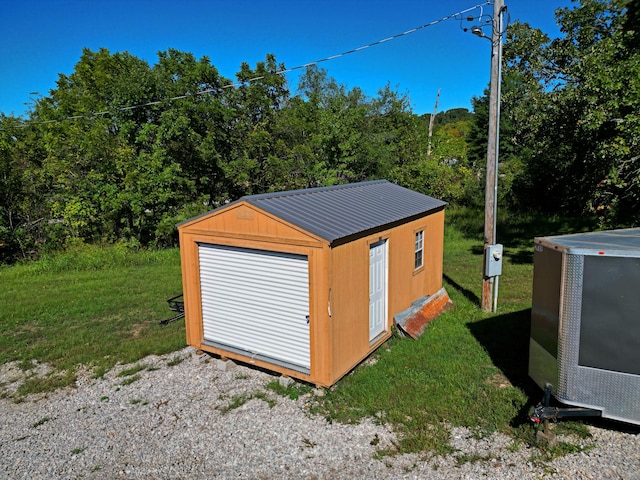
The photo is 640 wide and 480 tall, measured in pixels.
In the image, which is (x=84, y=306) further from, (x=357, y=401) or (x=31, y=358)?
(x=357, y=401)

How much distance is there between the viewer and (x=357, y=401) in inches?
242

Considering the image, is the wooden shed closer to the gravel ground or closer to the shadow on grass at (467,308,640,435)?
the gravel ground

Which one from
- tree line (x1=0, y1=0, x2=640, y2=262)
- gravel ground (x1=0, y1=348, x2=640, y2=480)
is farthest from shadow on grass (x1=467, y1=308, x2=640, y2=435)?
tree line (x1=0, y1=0, x2=640, y2=262)

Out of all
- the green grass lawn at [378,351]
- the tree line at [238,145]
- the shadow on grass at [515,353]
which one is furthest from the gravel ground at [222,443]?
the tree line at [238,145]

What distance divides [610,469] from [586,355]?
1.14 m

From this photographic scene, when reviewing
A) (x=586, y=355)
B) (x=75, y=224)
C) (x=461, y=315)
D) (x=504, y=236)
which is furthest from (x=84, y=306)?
(x=504, y=236)

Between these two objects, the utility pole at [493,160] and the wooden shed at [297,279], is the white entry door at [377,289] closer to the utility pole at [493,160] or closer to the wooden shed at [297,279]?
the wooden shed at [297,279]

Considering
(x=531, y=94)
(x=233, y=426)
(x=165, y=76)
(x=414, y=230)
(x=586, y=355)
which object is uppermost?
(x=165, y=76)

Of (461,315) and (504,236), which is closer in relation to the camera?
(461,315)

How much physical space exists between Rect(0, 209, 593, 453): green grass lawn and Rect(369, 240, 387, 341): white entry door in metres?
0.45

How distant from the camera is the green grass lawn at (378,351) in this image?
5852 mm

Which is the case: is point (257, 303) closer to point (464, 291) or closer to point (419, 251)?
point (419, 251)

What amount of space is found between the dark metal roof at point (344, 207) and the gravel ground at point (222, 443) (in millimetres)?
2552

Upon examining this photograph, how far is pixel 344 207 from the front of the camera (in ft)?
26.4
